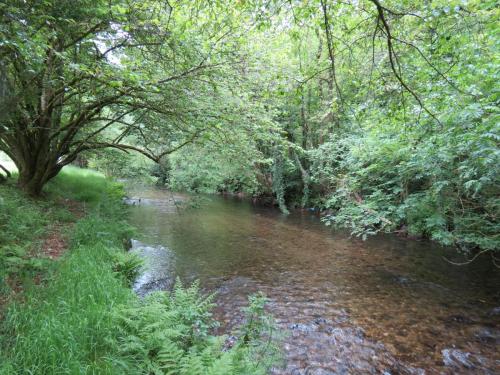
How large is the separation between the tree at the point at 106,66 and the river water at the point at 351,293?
12.8 ft

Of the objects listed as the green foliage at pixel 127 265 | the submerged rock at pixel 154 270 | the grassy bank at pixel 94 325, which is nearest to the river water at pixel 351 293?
the submerged rock at pixel 154 270

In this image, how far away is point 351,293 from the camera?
7387 mm

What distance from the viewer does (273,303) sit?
6727 mm

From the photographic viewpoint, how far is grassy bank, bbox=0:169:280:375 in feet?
9.71

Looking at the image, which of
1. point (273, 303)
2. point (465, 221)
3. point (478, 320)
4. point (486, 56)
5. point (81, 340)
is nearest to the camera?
point (81, 340)

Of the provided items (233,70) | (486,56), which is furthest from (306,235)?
(486,56)

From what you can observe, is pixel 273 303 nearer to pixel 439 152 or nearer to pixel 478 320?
pixel 478 320

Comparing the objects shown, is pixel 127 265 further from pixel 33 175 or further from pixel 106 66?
pixel 33 175

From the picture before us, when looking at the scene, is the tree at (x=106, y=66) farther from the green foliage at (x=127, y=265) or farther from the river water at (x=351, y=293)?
the river water at (x=351, y=293)

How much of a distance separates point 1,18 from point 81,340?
4010 millimetres

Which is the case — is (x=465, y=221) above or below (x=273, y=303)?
above

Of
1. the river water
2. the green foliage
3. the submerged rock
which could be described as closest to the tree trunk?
the submerged rock

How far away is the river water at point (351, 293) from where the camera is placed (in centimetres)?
494

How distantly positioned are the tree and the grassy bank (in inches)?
101
